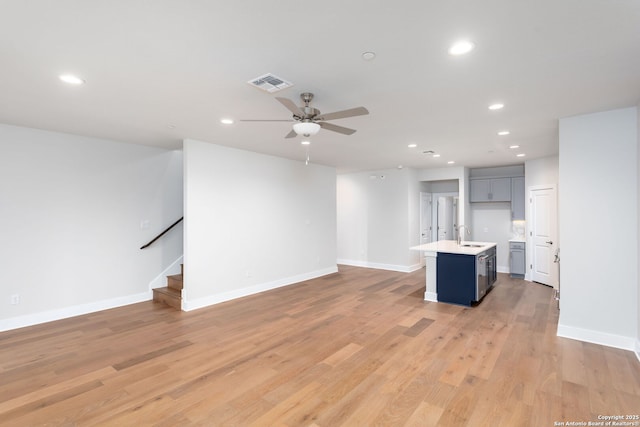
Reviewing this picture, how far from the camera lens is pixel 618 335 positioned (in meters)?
3.48

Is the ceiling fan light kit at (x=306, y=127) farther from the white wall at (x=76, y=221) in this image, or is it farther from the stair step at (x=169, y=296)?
the white wall at (x=76, y=221)

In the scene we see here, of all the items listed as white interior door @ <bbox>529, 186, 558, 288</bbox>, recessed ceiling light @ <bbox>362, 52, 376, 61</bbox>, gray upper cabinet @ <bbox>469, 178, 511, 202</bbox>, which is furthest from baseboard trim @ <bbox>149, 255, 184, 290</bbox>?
white interior door @ <bbox>529, 186, 558, 288</bbox>

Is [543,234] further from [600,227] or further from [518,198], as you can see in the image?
[600,227]

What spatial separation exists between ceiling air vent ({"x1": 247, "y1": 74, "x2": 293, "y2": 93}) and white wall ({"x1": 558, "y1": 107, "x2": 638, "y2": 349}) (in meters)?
3.38

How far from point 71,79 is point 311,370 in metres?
3.33

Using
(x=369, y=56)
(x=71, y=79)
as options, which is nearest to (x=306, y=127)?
(x=369, y=56)

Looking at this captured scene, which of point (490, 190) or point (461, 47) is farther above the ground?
point (461, 47)

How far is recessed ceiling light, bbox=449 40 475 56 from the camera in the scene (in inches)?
83.3

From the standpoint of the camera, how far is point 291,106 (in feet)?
8.54

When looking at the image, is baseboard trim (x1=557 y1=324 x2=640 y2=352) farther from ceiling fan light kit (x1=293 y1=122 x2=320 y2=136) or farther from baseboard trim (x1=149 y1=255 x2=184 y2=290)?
baseboard trim (x1=149 y1=255 x2=184 y2=290)

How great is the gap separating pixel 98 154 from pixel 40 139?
0.69 meters

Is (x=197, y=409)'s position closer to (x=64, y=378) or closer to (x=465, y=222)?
(x=64, y=378)

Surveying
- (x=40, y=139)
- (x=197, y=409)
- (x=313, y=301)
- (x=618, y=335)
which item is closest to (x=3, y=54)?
(x=40, y=139)

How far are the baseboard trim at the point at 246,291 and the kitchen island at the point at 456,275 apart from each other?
2666 mm
